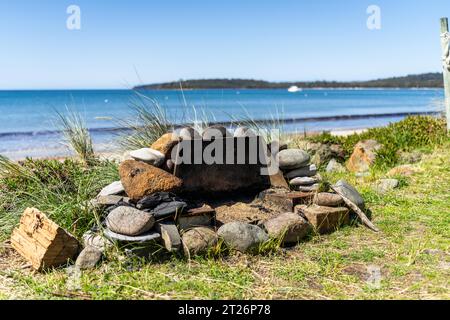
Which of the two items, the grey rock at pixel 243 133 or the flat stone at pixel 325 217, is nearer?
the flat stone at pixel 325 217

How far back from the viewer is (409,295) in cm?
365

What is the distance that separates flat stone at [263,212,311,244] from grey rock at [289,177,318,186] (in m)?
0.77

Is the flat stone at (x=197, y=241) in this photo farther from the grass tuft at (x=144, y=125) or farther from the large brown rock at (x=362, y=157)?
the large brown rock at (x=362, y=157)

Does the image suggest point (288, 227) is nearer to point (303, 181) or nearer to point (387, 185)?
point (303, 181)

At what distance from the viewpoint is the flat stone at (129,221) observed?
435 cm

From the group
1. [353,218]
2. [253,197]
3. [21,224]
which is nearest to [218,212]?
[253,197]

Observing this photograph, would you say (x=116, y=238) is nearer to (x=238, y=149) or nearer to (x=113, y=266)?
(x=113, y=266)

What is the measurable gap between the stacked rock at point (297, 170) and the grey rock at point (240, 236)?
1.25 metres

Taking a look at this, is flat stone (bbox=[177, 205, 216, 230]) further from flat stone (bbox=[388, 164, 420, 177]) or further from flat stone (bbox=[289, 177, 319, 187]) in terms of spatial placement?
flat stone (bbox=[388, 164, 420, 177])

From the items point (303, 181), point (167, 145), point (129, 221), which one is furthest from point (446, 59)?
point (129, 221)

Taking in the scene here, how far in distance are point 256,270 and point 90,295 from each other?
1398mm

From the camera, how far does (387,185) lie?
684 centimetres

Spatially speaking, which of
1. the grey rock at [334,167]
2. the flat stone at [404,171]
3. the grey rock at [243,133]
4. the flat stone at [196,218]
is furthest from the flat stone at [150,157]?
the grey rock at [334,167]

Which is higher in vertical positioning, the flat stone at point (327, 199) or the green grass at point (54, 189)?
the green grass at point (54, 189)
